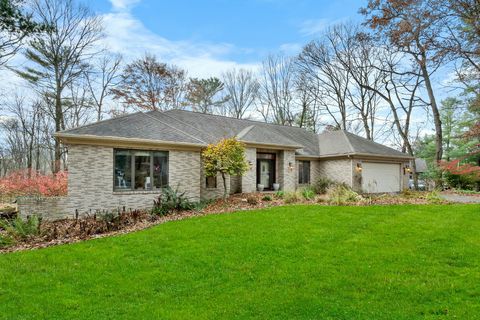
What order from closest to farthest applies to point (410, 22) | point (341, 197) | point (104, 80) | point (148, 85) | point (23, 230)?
1. point (23, 230)
2. point (341, 197)
3. point (410, 22)
4. point (104, 80)
5. point (148, 85)

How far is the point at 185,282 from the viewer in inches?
192

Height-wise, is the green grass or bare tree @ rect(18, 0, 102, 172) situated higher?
bare tree @ rect(18, 0, 102, 172)

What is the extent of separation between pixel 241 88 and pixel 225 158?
66.0ft

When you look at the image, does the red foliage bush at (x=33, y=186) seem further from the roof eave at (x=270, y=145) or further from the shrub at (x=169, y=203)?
the roof eave at (x=270, y=145)

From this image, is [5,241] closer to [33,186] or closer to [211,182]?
[33,186]

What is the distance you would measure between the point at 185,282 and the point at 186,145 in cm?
804

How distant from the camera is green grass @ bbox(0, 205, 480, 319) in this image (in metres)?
3.94

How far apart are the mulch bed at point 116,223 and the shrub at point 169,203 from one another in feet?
1.10

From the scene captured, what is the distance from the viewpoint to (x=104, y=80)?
2367 centimetres

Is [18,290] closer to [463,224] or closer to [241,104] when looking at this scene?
[463,224]

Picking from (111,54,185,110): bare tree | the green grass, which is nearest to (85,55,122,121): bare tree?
(111,54,185,110): bare tree

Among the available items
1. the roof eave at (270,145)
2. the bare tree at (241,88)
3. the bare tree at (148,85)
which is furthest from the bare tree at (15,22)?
the bare tree at (241,88)

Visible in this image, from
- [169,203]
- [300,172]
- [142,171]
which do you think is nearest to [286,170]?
[300,172]

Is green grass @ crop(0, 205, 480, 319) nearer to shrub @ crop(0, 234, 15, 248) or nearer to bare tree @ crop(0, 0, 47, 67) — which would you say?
shrub @ crop(0, 234, 15, 248)
